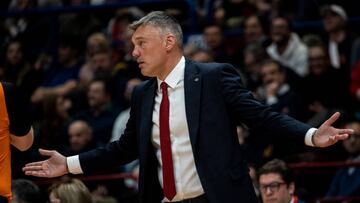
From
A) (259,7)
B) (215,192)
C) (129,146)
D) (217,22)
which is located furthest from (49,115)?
(215,192)

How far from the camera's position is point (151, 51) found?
5012 millimetres

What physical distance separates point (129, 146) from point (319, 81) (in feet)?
14.4

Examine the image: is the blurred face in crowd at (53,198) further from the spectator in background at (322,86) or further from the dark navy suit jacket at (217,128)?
the spectator in background at (322,86)

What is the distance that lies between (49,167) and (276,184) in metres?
2.05

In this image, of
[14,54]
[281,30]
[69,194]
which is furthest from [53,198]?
[14,54]

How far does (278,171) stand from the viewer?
665 centimetres

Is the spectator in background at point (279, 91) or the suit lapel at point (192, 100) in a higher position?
the suit lapel at point (192, 100)

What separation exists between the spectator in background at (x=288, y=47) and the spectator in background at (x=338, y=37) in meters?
0.33

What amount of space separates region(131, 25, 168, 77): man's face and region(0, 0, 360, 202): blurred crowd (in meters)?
2.87

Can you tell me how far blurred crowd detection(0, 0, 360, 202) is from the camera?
8.54m

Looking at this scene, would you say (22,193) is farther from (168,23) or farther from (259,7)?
(259,7)

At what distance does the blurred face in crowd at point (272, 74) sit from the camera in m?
9.16

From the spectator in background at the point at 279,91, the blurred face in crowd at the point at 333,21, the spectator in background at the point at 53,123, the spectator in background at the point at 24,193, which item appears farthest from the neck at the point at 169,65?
the blurred face in crowd at the point at 333,21

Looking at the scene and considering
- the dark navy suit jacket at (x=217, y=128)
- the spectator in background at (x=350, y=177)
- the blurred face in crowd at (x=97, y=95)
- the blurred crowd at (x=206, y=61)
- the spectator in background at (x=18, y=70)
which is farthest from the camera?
the spectator in background at (x=18, y=70)
